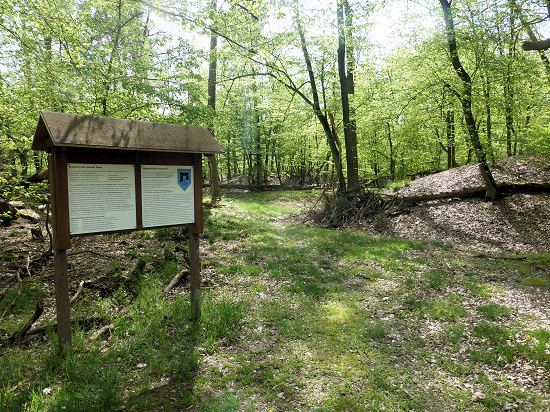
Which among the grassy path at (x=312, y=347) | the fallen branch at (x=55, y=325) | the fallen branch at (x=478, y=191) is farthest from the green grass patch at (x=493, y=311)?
the fallen branch at (x=478, y=191)

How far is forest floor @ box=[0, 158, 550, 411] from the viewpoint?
355 centimetres

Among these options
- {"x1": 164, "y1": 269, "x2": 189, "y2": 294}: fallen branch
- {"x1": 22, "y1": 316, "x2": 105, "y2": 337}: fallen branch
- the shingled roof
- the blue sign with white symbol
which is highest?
the shingled roof

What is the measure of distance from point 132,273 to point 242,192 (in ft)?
72.6

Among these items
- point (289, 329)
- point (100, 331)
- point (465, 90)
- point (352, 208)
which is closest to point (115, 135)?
point (100, 331)

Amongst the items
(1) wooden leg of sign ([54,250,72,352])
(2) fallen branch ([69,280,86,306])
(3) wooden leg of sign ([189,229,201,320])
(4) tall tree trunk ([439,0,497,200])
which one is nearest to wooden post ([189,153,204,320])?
(3) wooden leg of sign ([189,229,201,320])

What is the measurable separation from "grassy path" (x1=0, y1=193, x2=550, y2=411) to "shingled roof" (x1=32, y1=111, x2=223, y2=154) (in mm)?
2746

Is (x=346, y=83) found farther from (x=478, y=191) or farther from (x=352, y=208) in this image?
(x=478, y=191)

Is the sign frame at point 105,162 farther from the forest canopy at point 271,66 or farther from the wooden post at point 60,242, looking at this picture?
the forest canopy at point 271,66

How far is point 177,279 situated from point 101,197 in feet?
9.30

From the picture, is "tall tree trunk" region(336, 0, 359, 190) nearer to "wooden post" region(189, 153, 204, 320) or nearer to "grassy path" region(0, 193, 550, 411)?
"grassy path" region(0, 193, 550, 411)

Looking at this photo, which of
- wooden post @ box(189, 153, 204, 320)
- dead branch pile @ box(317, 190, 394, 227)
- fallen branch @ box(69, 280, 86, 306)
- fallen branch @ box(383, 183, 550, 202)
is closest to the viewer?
wooden post @ box(189, 153, 204, 320)

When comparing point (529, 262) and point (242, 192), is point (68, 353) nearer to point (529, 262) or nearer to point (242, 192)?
point (529, 262)

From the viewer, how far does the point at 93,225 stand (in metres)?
4.15

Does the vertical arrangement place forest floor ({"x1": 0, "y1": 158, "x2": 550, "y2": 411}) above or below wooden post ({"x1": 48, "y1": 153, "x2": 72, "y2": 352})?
below
